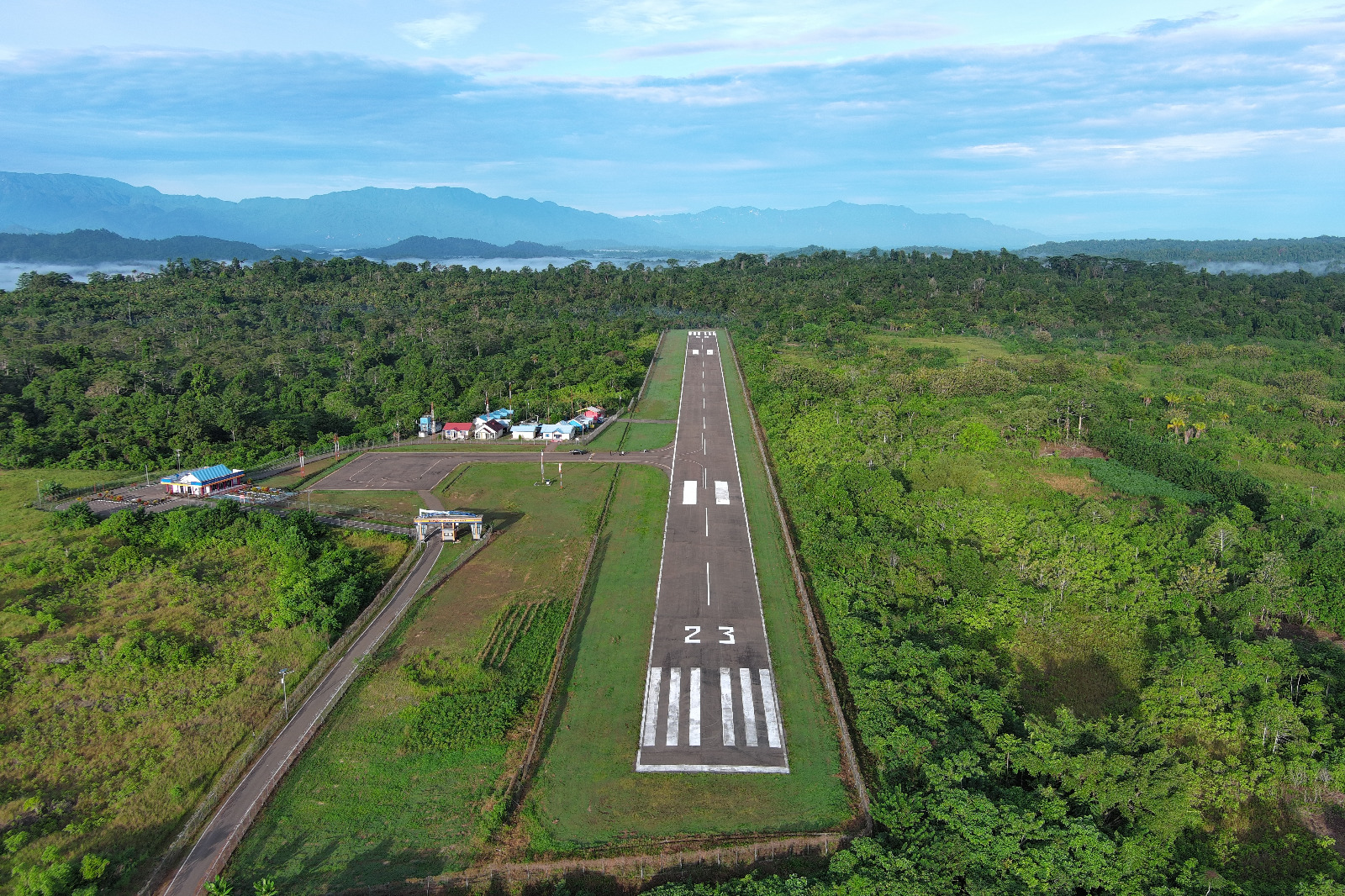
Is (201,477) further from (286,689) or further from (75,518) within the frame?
(286,689)

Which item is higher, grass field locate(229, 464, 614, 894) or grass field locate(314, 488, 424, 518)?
grass field locate(314, 488, 424, 518)

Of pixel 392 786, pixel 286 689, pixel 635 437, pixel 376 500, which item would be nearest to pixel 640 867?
pixel 392 786

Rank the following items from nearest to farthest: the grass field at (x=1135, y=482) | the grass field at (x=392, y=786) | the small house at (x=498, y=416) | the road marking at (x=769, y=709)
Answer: the grass field at (x=392, y=786) → the road marking at (x=769, y=709) → the grass field at (x=1135, y=482) → the small house at (x=498, y=416)

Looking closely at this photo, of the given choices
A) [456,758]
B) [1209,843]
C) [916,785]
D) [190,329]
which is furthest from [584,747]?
[190,329]

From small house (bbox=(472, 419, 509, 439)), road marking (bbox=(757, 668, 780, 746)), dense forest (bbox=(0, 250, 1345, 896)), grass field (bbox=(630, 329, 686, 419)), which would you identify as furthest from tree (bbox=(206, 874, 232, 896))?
grass field (bbox=(630, 329, 686, 419))

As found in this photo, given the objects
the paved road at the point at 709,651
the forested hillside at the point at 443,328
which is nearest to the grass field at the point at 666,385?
the forested hillside at the point at 443,328

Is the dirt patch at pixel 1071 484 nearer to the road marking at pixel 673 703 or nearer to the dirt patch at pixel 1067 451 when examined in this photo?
the dirt patch at pixel 1067 451

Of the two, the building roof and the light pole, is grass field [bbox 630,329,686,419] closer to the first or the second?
the building roof
